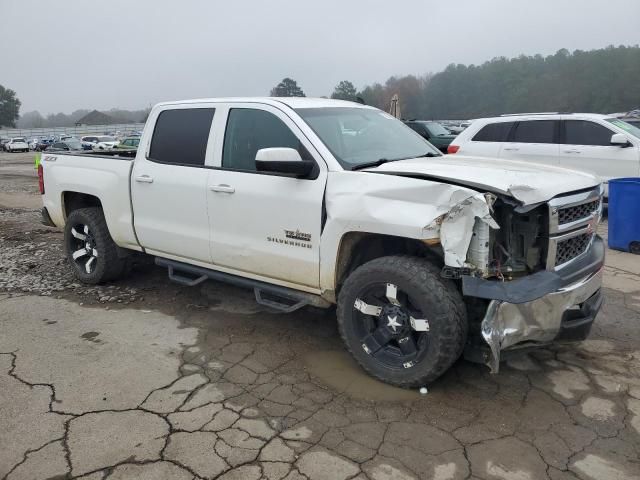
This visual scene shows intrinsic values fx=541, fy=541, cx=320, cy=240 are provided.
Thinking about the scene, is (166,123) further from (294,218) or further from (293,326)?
(293,326)

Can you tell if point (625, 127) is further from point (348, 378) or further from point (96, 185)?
point (96, 185)

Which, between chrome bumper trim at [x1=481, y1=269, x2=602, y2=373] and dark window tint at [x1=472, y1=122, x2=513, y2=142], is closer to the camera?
chrome bumper trim at [x1=481, y1=269, x2=602, y2=373]

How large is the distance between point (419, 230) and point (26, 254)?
6.24m

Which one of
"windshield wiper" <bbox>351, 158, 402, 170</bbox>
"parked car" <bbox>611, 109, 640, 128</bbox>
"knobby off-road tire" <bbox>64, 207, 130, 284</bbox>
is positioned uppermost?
"parked car" <bbox>611, 109, 640, 128</bbox>

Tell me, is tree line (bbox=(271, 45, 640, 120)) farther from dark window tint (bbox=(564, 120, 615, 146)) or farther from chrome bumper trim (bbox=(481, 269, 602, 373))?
chrome bumper trim (bbox=(481, 269, 602, 373))

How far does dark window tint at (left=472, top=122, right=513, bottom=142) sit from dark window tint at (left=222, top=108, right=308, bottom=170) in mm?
6998

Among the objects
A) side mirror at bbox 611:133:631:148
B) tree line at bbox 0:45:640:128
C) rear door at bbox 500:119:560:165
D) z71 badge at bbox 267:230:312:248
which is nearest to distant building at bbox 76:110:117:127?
tree line at bbox 0:45:640:128

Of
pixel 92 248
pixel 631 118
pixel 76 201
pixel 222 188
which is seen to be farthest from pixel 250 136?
pixel 631 118

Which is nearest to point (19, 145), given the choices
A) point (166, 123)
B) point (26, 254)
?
point (26, 254)

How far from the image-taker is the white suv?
29.5ft

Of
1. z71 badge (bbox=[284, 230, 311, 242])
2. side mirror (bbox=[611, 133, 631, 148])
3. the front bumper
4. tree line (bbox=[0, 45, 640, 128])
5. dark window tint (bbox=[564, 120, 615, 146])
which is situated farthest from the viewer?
tree line (bbox=[0, 45, 640, 128])

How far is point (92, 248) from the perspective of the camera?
5812 mm

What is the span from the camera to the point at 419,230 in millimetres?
3230

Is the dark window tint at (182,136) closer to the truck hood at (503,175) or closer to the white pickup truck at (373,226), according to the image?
the white pickup truck at (373,226)
